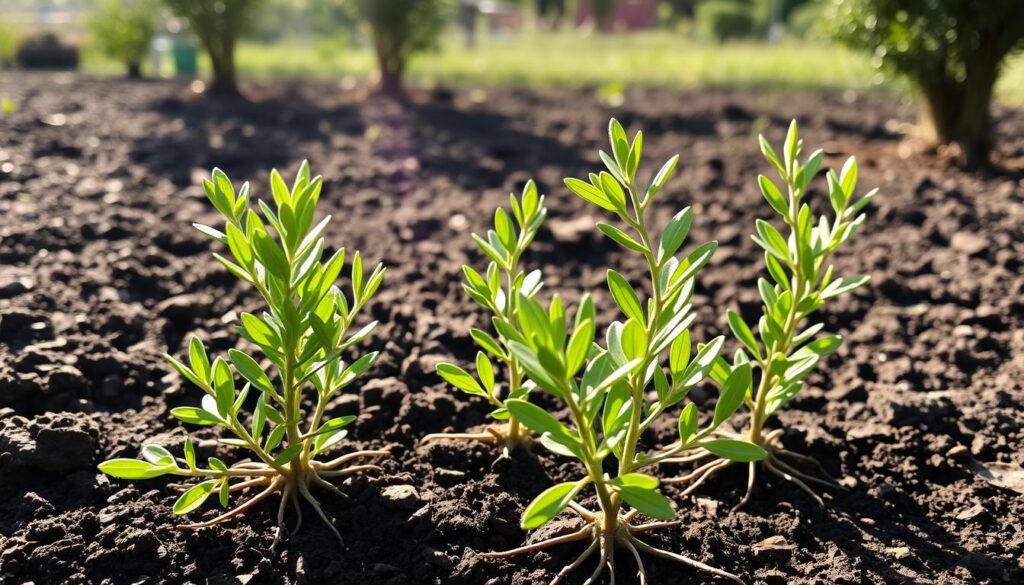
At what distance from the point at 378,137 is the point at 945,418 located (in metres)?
4.63

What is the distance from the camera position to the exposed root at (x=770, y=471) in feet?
6.94

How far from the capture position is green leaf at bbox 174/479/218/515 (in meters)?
1.74

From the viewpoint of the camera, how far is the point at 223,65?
8.51 metres

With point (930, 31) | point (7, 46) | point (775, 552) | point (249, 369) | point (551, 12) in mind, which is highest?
point (551, 12)

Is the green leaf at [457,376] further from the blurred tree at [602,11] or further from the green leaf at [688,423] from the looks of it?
the blurred tree at [602,11]

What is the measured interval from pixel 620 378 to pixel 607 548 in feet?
1.65

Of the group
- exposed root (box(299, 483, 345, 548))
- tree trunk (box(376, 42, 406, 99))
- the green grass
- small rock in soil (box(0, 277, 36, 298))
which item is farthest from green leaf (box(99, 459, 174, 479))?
the green grass

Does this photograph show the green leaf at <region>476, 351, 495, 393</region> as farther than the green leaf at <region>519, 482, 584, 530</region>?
Yes

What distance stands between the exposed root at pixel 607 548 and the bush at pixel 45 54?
11.2 m

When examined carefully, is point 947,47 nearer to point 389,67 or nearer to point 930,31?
point 930,31

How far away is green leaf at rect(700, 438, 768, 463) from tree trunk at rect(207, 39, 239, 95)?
7809mm

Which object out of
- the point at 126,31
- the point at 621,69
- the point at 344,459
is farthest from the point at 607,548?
the point at 621,69

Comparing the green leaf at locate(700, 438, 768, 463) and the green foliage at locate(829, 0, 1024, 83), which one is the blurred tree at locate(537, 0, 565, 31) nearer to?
the green foliage at locate(829, 0, 1024, 83)

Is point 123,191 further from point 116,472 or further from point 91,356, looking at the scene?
point 116,472
